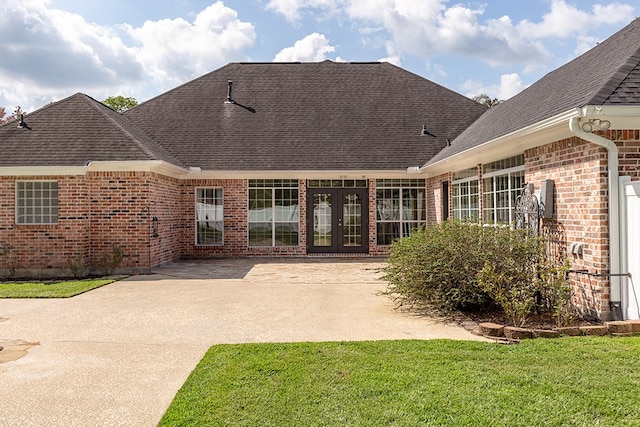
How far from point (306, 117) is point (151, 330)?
42.4ft

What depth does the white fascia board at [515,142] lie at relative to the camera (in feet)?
22.8

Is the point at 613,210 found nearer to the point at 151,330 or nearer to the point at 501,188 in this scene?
the point at 501,188

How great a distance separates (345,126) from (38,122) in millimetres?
10142

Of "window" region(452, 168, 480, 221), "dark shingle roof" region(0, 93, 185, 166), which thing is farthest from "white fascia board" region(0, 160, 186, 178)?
"window" region(452, 168, 480, 221)

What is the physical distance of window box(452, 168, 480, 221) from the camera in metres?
12.2

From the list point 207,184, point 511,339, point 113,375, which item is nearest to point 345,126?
point 207,184

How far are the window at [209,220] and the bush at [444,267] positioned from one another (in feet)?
30.8

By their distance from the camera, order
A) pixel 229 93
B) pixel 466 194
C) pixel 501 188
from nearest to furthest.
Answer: pixel 501 188 < pixel 466 194 < pixel 229 93

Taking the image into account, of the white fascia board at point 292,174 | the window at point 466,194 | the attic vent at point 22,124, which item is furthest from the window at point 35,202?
the window at point 466,194

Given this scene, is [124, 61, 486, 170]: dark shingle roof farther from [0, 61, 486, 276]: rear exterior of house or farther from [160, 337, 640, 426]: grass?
[160, 337, 640, 426]: grass

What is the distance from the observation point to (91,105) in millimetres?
14156

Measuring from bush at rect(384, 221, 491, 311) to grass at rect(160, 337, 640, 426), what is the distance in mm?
1729

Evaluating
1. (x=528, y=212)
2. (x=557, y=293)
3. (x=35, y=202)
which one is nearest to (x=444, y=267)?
(x=557, y=293)

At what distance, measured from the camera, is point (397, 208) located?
651 inches
